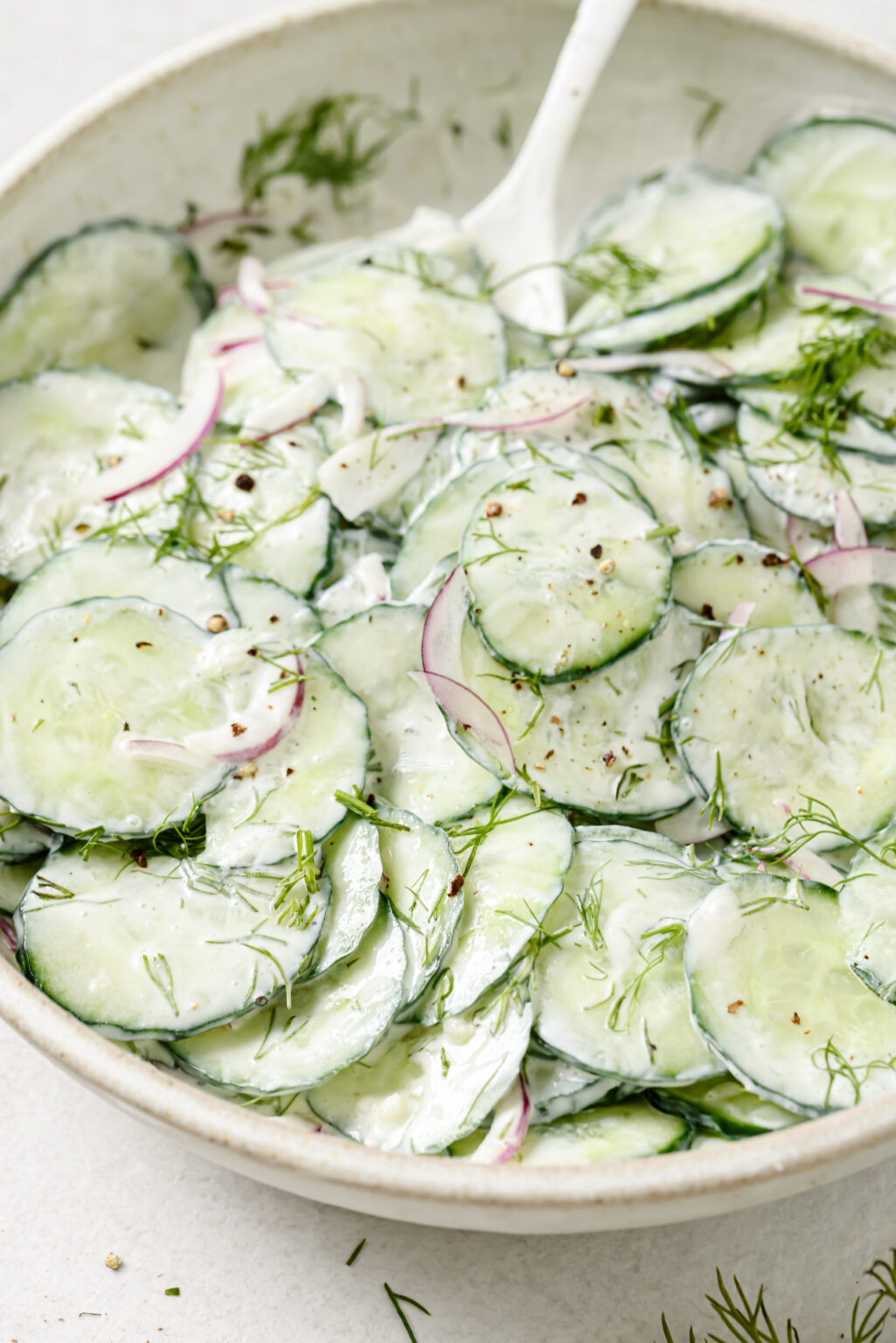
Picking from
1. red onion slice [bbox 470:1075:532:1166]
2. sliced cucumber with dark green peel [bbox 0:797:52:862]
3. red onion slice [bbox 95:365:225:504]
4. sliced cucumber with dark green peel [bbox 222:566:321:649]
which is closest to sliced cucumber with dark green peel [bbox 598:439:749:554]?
sliced cucumber with dark green peel [bbox 222:566:321:649]

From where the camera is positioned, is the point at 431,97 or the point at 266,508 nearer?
the point at 266,508

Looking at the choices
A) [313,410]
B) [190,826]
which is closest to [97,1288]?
[190,826]

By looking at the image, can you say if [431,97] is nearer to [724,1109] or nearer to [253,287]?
[253,287]

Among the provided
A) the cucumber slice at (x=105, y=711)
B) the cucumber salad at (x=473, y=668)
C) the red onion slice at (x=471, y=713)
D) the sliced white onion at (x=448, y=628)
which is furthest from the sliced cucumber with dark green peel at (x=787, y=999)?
the cucumber slice at (x=105, y=711)

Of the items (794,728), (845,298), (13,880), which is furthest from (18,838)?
(845,298)

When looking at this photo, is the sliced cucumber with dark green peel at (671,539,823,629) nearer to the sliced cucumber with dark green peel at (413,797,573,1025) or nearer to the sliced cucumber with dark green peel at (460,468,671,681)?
the sliced cucumber with dark green peel at (460,468,671,681)

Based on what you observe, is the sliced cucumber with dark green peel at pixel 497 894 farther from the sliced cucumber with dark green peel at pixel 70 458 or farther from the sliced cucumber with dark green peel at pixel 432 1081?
the sliced cucumber with dark green peel at pixel 70 458
